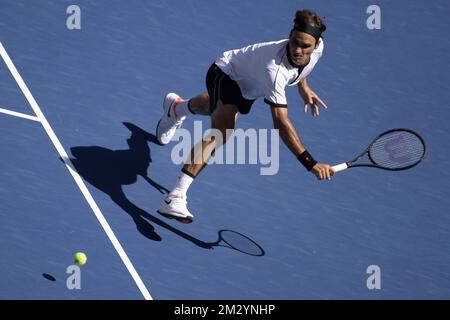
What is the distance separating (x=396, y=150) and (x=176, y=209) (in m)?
1.94

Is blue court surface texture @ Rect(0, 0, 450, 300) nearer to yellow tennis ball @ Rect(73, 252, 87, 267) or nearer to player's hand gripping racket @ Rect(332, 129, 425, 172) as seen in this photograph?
yellow tennis ball @ Rect(73, 252, 87, 267)

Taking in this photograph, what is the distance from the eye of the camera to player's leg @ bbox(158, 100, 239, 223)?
27.9 feet

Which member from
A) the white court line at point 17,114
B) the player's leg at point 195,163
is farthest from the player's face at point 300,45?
the white court line at point 17,114

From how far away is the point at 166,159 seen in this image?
9.45 meters

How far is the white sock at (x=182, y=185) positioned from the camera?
8.55 metres

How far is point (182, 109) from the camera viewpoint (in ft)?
30.5

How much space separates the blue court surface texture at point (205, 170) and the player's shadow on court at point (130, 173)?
2 cm

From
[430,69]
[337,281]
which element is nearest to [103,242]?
[337,281]

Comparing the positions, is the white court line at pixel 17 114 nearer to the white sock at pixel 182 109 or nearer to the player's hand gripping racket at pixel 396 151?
the white sock at pixel 182 109

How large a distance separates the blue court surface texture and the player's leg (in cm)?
36

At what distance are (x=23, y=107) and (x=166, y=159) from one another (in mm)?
1398

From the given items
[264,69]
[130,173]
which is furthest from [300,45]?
[130,173]
